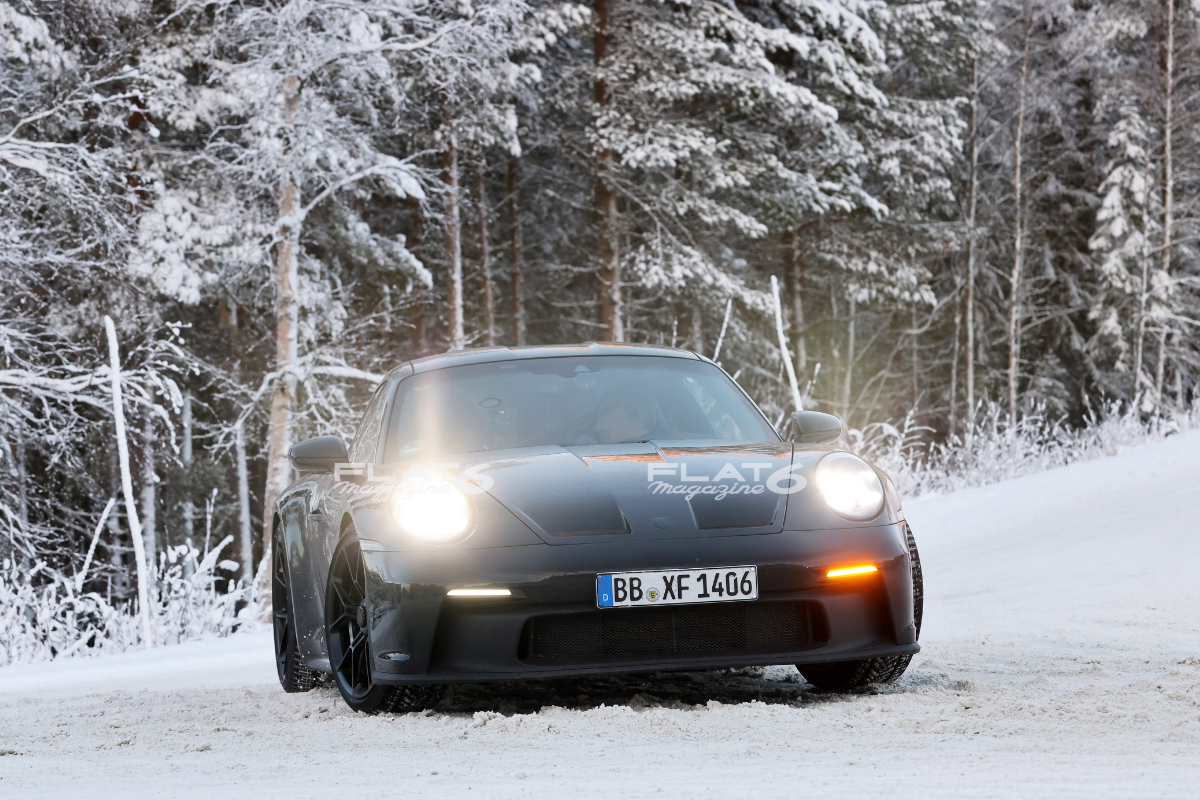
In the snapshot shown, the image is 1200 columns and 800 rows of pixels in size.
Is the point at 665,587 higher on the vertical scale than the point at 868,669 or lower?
higher

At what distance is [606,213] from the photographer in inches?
1060

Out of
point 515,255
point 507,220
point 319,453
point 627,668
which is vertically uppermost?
point 507,220

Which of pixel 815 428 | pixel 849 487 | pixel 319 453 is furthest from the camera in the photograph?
pixel 815 428

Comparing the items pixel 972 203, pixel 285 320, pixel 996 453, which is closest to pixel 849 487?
pixel 996 453

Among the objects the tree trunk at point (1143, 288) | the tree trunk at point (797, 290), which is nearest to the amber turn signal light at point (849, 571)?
the tree trunk at point (797, 290)

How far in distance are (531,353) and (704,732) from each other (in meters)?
2.40

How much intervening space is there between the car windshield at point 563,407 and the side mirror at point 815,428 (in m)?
0.17

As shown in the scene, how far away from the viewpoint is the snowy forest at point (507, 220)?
16.5 m

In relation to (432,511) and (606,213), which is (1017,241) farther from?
(432,511)

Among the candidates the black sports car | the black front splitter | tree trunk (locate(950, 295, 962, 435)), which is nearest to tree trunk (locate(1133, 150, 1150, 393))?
tree trunk (locate(950, 295, 962, 435))

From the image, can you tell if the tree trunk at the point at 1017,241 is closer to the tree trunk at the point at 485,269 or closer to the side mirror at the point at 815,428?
the tree trunk at the point at 485,269

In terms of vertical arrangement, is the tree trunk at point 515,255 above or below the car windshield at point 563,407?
above

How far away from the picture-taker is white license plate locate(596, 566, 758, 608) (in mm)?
4348

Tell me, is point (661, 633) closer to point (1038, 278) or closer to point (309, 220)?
point (309, 220)
